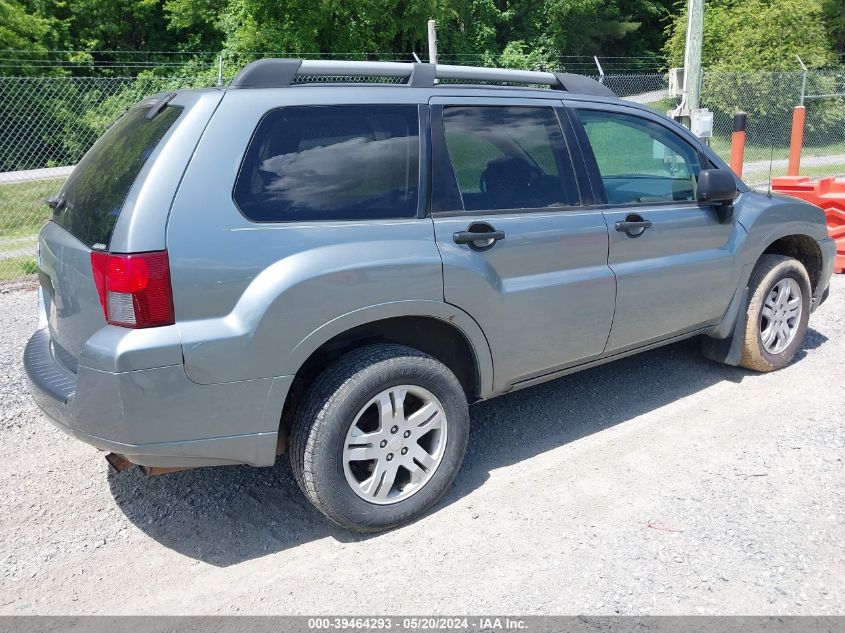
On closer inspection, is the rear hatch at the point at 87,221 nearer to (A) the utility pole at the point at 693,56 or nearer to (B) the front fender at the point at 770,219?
(B) the front fender at the point at 770,219

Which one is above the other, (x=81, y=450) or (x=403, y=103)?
(x=403, y=103)

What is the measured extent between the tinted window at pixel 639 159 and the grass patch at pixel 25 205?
33.9 feet

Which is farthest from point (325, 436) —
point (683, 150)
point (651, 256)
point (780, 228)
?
point (780, 228)

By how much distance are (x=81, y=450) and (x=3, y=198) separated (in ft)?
34.8

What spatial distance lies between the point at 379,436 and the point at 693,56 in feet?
28.4

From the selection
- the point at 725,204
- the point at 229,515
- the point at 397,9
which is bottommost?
the point at 229,515

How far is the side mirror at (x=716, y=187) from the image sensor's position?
4273 millimetres

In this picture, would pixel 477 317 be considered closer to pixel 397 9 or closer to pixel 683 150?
pixel 683 150

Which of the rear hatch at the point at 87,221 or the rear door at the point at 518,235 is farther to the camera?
the rear door at the point at 518,235

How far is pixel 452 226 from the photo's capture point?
11.1ft

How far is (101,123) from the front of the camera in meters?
13.4

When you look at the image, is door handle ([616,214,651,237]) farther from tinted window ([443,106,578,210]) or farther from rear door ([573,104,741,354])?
tinted window ([443,106,578,210])

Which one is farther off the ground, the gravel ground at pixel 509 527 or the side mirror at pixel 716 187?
the side mirror at pixel 716 187

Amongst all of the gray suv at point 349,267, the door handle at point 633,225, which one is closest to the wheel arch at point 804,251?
the gray suv at point 349,267
